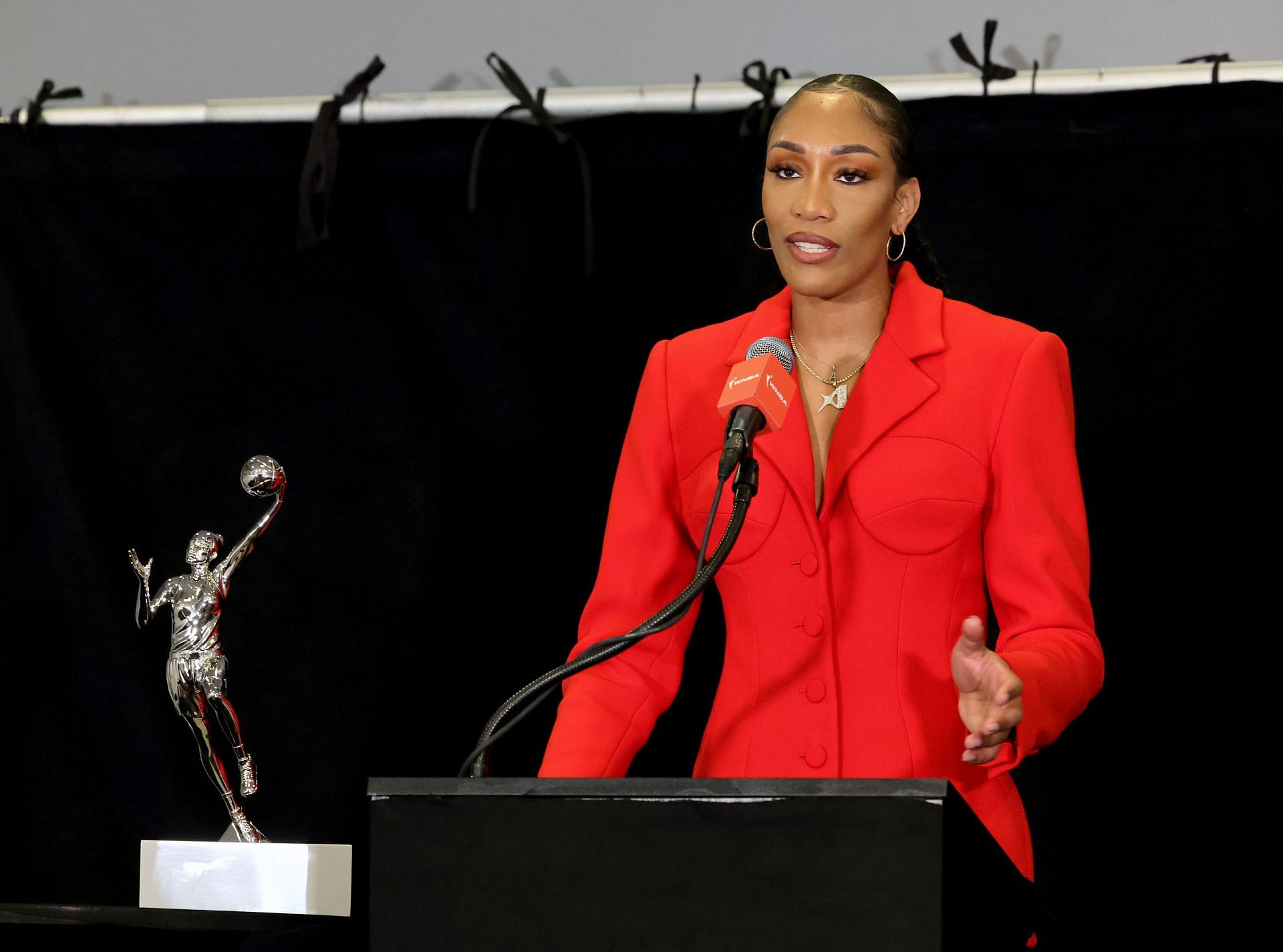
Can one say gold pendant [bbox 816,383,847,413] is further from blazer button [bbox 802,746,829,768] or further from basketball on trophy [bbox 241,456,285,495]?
basketball on trophy [bbox 241,456,285,495]

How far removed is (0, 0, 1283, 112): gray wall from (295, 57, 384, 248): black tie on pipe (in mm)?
124

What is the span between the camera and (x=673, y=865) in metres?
1.10

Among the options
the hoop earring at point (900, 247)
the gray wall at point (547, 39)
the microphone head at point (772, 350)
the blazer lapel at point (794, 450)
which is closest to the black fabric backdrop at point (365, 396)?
the gray wall at point (547, 39)

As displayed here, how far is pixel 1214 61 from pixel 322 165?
4.99ft

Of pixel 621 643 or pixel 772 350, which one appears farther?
pixel 772 350

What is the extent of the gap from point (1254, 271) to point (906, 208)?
2.78 ft

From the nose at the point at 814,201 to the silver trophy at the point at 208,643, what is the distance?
79 cm

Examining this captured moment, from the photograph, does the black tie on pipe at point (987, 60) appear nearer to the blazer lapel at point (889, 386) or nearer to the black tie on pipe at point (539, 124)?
the black tie on pipe at point (539, 124)

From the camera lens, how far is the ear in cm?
191

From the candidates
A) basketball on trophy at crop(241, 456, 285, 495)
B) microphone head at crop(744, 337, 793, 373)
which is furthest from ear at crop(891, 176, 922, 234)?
basketball on trophy at crop(241, 456, 285, 495)

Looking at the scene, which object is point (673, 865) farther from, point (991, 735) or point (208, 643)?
point (208, 643)

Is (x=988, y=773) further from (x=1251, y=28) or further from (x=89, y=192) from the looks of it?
(x=89, y=192)

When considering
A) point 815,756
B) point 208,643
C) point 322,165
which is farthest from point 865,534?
point 322,165

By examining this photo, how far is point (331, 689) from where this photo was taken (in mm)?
2779
